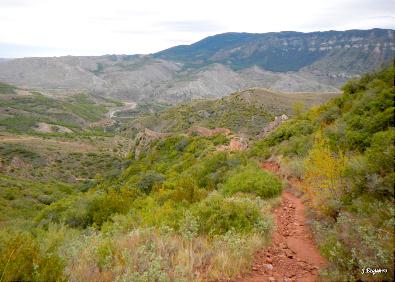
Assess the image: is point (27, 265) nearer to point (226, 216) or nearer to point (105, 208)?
point (226, 216)

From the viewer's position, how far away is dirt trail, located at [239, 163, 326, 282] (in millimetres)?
6418

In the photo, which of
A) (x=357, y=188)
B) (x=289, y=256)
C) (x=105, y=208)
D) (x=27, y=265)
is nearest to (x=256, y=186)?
(x=357, y=188)

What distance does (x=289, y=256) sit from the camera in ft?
24.3

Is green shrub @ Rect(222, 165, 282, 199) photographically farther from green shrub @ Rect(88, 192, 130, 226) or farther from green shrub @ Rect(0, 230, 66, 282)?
green shrub @ Rect(0, 230, 66, 282)

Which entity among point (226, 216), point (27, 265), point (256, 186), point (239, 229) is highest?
point (27, 265)

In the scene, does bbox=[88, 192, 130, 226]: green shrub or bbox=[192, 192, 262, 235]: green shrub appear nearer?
bbox=[192, 192, 262, 235]: green shrub

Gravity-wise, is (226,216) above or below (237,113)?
above

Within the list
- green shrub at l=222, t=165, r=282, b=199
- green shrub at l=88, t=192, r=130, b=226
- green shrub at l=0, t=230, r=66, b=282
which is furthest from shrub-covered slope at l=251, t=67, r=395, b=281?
green shrub at l=88, t=192, r=130, b=226

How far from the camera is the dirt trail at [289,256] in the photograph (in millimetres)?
6418

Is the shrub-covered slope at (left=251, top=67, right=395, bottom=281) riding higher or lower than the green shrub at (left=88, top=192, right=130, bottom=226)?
higher

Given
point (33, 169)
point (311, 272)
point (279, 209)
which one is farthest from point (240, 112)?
point (311, 272)

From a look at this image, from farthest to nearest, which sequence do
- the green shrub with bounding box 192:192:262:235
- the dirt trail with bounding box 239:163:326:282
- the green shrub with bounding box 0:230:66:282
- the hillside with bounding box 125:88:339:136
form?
the hillside with bounding box 125:88:339:136 → the green shrub with bounding box 192:192:262:235 → the dirt trail with bounding box 239:163:326:282 → the green shrub with bounding box 0:230:66:282

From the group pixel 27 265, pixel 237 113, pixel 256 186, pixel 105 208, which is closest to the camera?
pixel 27 265

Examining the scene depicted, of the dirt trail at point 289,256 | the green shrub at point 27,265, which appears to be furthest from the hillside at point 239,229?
the dirt trail at point 289,256
